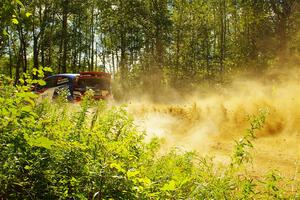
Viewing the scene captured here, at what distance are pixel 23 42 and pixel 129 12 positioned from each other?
12187mm

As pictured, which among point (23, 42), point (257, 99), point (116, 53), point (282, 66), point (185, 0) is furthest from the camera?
point (116, 53)

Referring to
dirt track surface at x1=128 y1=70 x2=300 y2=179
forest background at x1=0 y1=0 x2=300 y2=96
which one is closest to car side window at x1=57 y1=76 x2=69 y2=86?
dirt track surface at x1=128 y1=70 x2=300 y2=179

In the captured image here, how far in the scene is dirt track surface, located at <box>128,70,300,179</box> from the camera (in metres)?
9.21

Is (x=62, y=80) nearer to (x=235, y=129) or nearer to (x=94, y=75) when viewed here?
(x=94, y=75)

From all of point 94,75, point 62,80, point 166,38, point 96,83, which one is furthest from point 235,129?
point 166,38

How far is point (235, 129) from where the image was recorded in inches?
520

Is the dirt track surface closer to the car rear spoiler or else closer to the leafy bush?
the car rear spoiler

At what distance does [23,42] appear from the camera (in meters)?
44.8

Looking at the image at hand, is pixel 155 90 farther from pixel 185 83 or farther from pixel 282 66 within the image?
pixel 282 66

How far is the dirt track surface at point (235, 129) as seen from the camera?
9211 mm

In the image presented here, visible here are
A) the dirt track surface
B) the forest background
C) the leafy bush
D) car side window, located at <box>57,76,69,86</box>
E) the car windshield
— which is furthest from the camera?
the forest background

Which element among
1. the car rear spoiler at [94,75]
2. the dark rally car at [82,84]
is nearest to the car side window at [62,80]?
the dark rally car at [82,84]

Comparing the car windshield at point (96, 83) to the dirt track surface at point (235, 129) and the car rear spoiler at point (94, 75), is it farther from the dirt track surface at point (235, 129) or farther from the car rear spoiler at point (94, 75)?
the dirt track surface at point (235, 129)

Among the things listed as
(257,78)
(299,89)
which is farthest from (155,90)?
(299,89)
